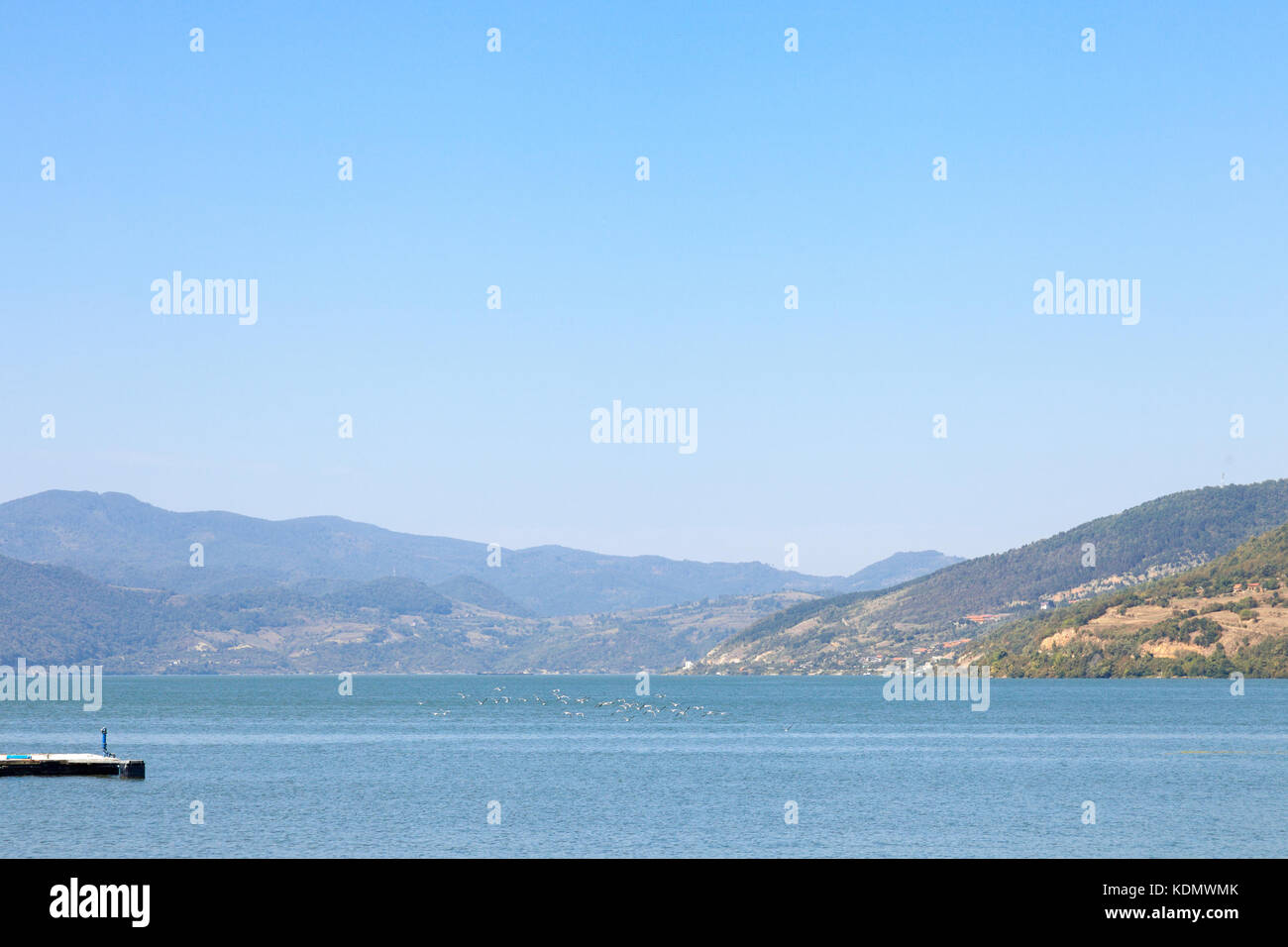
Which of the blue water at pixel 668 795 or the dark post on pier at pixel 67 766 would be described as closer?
the blue water at pixel 668 795

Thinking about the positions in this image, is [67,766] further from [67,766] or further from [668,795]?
[668,795]

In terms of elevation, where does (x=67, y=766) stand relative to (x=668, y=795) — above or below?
above

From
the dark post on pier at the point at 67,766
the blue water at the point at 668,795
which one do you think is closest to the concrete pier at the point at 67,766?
the dark post on pier at the point at 67,766

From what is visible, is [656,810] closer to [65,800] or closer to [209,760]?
[65,800]

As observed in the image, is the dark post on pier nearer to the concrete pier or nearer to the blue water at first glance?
the concrete pier

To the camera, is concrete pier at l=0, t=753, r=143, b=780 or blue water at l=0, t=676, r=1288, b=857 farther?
concrete pier at l=0, t=753, r=143, b=780

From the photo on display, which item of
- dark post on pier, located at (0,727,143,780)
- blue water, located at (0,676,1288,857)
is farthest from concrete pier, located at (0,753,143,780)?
blue water, located at (0,676,1288,857)

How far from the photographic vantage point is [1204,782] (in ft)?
317

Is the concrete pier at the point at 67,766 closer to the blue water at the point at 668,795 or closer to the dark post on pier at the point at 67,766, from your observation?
the dark post on pier at the point at 67,766

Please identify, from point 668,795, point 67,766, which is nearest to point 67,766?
point 67,766
